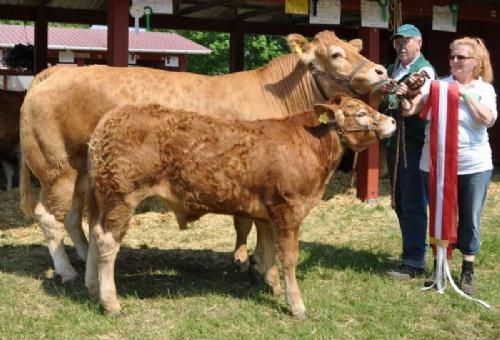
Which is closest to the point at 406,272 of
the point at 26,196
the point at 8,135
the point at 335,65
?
the point at 335,65

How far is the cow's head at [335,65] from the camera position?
5.32 meters

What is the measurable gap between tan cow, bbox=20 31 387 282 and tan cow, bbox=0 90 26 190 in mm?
4578

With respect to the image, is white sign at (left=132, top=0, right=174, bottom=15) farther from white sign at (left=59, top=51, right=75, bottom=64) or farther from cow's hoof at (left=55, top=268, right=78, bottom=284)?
white sign at (left=59, top=51, right=75, bottom=64)

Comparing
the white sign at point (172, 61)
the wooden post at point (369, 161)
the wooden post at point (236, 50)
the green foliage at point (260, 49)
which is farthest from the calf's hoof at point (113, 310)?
the green foliage at point (260, 49)

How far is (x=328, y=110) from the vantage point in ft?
14.8

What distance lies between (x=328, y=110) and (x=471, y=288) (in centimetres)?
182

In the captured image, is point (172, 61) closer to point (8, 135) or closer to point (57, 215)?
point (8, 135)

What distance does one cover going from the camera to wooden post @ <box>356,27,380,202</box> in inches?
356

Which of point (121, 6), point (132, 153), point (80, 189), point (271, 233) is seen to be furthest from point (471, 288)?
point (121, 6)

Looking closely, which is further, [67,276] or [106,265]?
[67,276]

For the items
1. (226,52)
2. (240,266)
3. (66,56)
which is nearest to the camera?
(240,266)

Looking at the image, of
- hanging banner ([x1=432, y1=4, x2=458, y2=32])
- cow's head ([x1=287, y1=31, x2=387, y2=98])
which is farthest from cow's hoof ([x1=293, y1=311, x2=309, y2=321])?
hanging banner ([x1=432, y1=4, x2=458, y2=32])

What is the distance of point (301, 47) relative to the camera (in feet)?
18.0

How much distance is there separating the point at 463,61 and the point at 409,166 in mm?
1035
